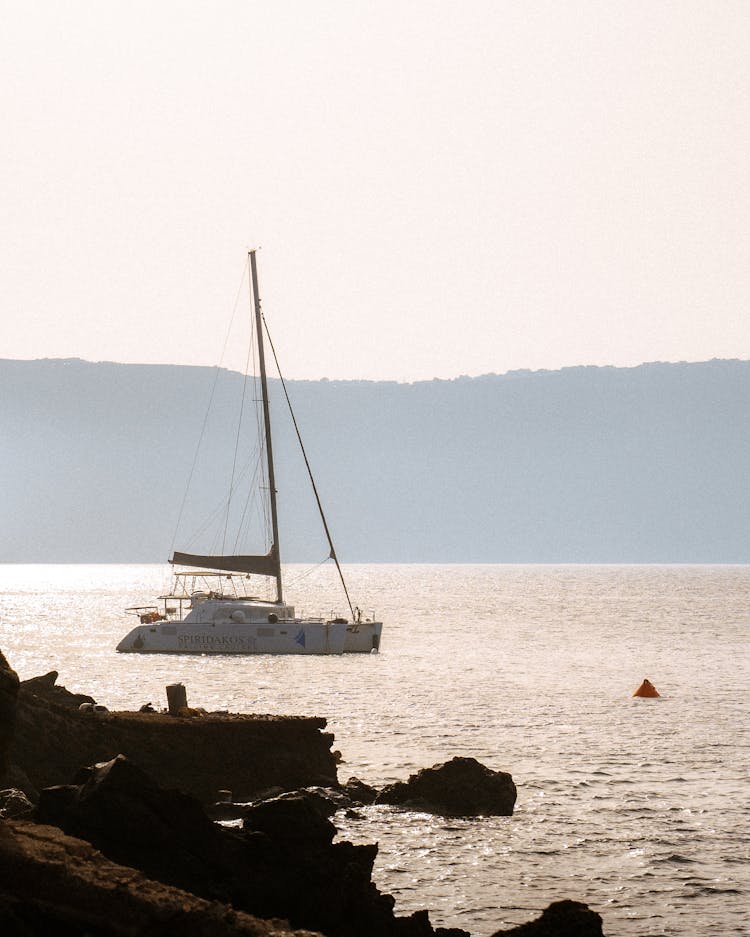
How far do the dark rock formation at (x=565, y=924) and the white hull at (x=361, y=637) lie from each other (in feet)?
200

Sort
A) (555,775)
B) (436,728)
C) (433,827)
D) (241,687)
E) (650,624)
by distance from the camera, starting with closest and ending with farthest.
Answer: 1. (433,827)
2. (555,775)
3. (436,728)
4. (241,687)
5. (650,624)

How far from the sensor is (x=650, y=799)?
35094 mm

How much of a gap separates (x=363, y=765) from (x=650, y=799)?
8.85 metres

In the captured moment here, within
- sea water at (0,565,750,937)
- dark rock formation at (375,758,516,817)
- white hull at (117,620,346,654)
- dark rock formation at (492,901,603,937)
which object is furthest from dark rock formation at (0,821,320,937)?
white hull at (117,620,346,654)

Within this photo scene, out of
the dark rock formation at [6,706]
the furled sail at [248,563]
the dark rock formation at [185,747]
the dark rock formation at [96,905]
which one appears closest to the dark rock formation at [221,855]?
the dark rock formation at [6,706]

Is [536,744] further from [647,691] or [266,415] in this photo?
[266,415]

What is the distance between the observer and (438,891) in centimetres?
2488

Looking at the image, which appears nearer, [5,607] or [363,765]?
[363,765]

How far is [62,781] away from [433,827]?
26.5ft

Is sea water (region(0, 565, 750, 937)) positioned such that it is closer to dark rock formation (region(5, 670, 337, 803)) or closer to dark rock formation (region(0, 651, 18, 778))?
dark rock formation (region(5, 670, 337, 803))

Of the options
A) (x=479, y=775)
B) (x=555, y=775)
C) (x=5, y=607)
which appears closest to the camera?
(x=479, y=775)

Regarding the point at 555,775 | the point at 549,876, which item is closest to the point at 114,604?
the point at 555,775

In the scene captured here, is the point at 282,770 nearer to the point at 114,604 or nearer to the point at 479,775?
the point at 479,775

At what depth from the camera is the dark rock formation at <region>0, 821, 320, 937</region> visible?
15.1 meters
